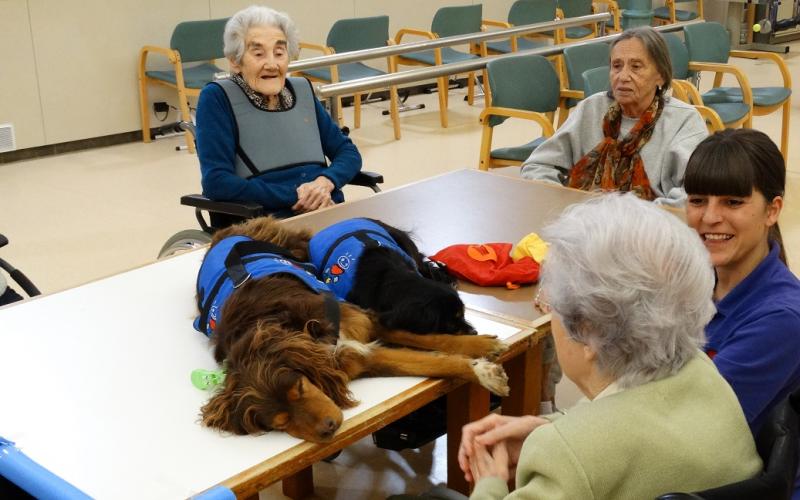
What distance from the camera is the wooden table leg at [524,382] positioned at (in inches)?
85.7

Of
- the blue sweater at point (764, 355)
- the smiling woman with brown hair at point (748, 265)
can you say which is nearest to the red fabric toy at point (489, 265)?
the smiling woman with brown hair at point (748, 265)

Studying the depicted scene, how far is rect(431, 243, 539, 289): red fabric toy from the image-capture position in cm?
229

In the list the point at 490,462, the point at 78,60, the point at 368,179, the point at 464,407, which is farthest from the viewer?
the point at 78,60

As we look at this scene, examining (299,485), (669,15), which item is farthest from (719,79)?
(299,485)

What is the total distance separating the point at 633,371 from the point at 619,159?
2.10 m

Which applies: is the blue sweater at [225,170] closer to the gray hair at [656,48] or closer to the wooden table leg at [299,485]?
the wooden table leg at [299,485]

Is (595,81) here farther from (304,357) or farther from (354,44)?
(304,357)

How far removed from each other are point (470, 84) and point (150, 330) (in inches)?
235

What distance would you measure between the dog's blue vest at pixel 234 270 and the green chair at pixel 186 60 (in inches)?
165

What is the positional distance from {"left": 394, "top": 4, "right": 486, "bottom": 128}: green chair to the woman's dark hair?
5108 mm

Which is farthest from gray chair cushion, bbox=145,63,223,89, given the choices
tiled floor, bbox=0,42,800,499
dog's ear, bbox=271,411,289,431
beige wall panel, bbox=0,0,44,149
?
dog's ear, bbox=271,411,289,431

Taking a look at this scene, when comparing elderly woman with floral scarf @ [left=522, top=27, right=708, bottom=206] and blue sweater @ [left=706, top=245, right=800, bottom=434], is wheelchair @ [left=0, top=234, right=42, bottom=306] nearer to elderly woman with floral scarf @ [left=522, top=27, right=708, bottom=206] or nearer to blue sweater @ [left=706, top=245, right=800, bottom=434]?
elderly woman with floral scarf @ [left=522, top=27, right=708, bottom=206]

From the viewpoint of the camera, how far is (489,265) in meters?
2.33

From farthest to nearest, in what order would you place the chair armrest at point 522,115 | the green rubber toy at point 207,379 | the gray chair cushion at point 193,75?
the gray chair cushion at point 193,75, the chair armrest at point 522,115, the green rubber toy at point 207,379
